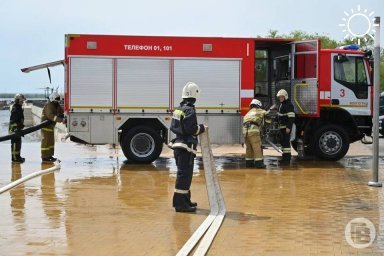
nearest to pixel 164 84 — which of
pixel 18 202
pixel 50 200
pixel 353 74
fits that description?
pixel 353 74

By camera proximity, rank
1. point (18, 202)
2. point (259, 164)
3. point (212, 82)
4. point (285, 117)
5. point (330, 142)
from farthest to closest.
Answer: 1. point (330, 142)
2. point (212, 82)
3. point (285, 117)
4. point (259, 164)
5. point (18, 202)

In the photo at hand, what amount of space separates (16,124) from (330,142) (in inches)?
287

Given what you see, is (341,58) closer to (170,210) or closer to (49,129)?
(49,129)

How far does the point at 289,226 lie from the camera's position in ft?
Result: 23.8

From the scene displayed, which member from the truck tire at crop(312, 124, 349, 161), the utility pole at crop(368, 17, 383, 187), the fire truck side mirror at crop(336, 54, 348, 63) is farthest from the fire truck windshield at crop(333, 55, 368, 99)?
the utility pole at crop(368, 17, 383, 187)

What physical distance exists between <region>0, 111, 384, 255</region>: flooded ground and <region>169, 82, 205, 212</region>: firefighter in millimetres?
210

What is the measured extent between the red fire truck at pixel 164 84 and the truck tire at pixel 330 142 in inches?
2.0

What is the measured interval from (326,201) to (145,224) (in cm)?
311

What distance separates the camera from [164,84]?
13.7 m

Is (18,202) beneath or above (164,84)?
beneath

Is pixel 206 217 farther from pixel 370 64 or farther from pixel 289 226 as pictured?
pixel 370 64

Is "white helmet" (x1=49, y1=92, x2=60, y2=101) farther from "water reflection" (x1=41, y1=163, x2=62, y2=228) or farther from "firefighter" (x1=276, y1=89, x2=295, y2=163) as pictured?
"firefighter" (x1=276, y1=89, x2=295, y2=163)

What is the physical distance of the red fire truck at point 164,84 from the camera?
532 inches

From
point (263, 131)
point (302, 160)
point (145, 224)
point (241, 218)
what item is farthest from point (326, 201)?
point (302, 160)
